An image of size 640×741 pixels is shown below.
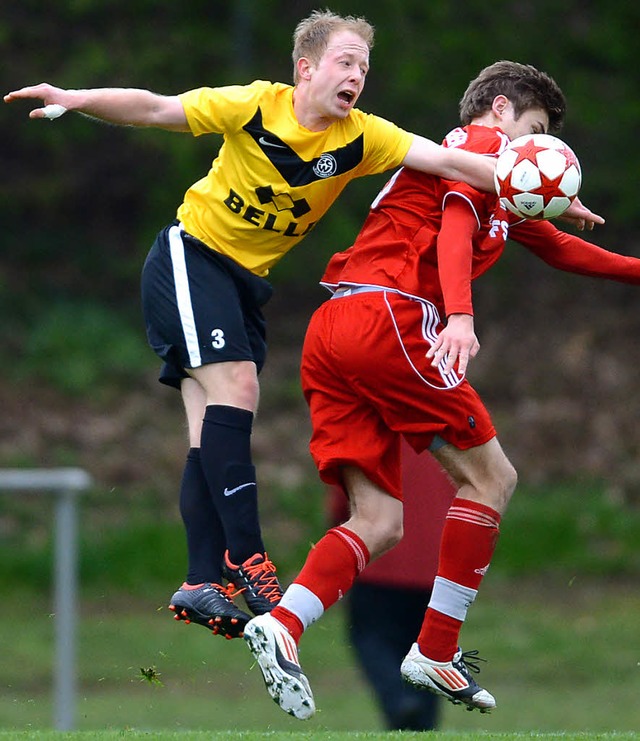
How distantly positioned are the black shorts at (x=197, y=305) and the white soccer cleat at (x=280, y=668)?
3.23 ft

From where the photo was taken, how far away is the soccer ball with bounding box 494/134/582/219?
16.4 feet

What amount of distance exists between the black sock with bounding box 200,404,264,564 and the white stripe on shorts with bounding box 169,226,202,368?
8.1 inches

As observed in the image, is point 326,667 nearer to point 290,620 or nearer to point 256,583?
point 256,583

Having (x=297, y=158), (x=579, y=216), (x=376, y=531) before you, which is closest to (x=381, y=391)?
(x=376, y=531)

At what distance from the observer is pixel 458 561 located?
527 cm

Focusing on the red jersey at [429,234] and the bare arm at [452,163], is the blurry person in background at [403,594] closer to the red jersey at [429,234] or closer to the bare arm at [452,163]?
the red jersey at [429,234]

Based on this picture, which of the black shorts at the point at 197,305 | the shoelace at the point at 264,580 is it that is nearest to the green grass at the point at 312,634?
the shoelace at the point at 264,580

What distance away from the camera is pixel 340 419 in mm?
5305

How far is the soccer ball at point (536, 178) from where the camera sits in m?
5.00

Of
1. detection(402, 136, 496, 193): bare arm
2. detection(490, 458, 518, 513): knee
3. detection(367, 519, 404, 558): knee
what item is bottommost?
detection(367, 519, 404, 558): knee

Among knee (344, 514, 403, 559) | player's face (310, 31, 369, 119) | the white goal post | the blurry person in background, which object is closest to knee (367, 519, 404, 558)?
knee (344, 514, 403, 559)

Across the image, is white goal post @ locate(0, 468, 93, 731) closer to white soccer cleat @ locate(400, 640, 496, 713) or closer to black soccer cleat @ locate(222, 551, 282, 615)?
black soccer cleat @ locate(222, 551, 282, 615)

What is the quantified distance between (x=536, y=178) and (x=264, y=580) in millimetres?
1712

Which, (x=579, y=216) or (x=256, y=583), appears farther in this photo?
(x=579, y=216)
